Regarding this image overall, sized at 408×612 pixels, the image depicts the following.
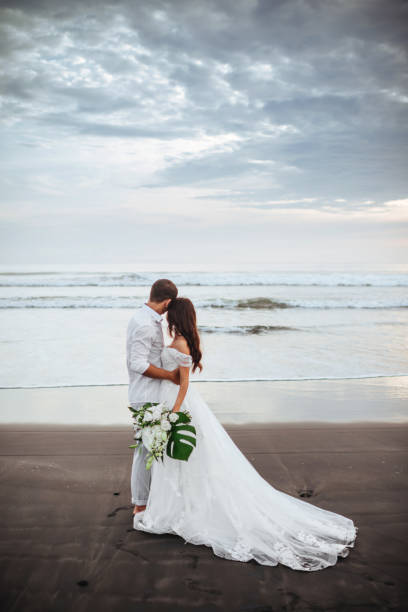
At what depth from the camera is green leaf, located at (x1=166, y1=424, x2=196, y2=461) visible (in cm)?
262

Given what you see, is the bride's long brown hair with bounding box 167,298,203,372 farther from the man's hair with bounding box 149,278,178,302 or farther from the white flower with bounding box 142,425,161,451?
the white flower with bounding box 142,425,161,451

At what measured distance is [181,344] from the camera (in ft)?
9.09

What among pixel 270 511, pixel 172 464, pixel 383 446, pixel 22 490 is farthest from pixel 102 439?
pixel 383 446

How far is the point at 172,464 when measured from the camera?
9.06 ft

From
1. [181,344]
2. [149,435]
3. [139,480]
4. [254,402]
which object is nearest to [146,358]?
[181,344]

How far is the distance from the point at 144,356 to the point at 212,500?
3.24 feet

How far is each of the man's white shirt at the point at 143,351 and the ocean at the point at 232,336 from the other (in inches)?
171

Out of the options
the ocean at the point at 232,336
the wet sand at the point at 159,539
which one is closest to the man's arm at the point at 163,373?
the wet sand at the point at 159,539

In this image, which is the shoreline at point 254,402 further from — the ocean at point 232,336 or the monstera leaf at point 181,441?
the monstera leaf at point 181,441

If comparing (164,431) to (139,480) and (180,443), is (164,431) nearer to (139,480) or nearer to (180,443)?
(180,443)

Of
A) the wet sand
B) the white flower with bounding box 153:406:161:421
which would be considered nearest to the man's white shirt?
the white flower with bounding box 153:406:161:421

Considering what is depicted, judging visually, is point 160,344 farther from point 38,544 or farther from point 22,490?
point 22,490

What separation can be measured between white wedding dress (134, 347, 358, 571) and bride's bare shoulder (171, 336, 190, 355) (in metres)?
0.03

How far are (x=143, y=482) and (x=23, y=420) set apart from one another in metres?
2.74
